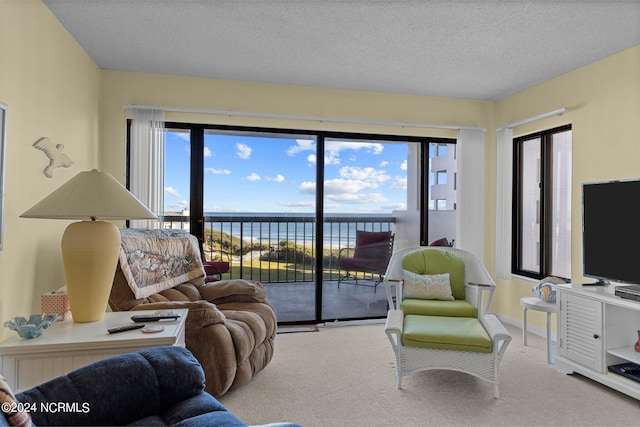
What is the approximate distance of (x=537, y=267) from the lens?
164 inches

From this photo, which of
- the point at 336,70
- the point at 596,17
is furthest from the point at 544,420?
the point at 336,70

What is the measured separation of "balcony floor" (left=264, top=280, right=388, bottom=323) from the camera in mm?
4324

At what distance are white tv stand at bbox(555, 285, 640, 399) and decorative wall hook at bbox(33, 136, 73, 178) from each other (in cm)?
380

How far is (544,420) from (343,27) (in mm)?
2781

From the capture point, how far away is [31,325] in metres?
1.78

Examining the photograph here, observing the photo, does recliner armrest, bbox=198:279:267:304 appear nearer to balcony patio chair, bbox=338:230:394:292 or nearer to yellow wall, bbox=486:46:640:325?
balcony patio chair, bbox=338:230:394:292

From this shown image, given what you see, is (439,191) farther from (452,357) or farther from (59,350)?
(59,350)

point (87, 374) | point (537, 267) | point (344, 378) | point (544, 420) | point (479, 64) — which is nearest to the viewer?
point (87, 374)

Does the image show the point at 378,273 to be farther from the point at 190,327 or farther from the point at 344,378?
the point at 190,327

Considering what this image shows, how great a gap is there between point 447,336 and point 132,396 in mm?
1965

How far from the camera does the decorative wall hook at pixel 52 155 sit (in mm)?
2480

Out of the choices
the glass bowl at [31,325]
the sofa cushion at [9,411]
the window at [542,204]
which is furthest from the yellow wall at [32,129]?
the window at [542,204]

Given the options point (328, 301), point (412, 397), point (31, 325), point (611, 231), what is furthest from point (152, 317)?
point (611, 231)

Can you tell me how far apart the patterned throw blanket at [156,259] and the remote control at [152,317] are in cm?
55
